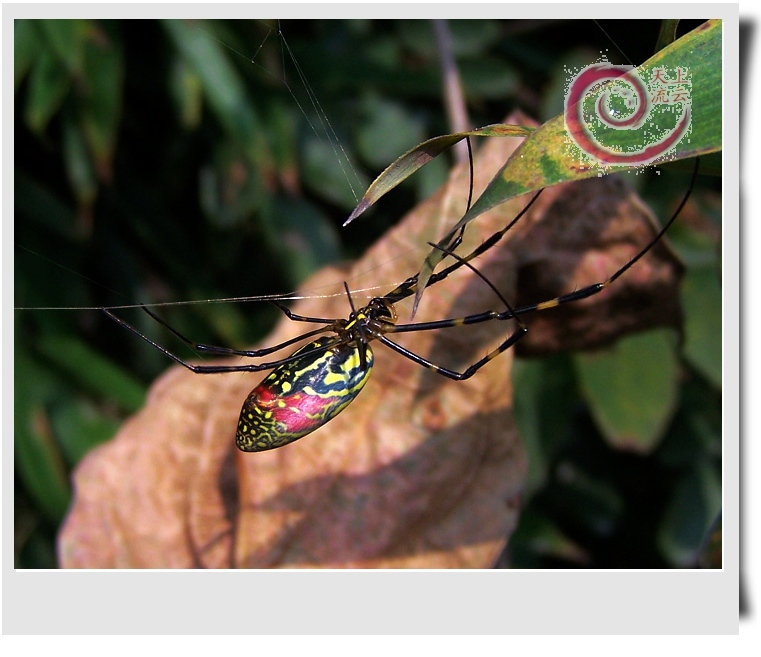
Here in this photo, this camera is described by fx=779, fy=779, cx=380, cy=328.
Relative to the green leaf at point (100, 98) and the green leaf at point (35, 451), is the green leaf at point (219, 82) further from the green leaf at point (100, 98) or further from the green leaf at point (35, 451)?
the green leaf at point (35, 451)

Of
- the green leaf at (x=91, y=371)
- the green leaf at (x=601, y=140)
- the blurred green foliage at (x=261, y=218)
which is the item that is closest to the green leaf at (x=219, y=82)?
the blurred green foliage at (x=261, y=218)

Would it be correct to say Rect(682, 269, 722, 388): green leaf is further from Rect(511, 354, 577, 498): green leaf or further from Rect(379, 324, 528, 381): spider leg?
Rect(379, 324, 528, 381): spider leg

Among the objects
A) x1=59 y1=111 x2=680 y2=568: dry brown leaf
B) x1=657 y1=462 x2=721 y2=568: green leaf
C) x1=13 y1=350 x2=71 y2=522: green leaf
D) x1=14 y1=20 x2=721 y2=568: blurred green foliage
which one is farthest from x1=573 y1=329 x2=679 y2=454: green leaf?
x1=13 y1=350 x2=71 y2=522: green leaf

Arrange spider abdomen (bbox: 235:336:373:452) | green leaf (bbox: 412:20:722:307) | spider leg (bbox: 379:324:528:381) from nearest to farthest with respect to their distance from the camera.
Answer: green leaf (bbox: 412:20:722:307) → spider abdomen (bbox: 235:336:373:452) → spider leg (bbox: 379:324:528:381)

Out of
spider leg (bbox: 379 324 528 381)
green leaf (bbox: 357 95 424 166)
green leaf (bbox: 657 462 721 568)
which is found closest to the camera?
spider leg (bbox: 379 324 528 381)

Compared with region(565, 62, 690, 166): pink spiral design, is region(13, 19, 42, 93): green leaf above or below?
above

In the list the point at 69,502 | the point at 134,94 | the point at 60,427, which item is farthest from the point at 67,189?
the point at 69,502

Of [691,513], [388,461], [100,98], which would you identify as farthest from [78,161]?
[691,513]

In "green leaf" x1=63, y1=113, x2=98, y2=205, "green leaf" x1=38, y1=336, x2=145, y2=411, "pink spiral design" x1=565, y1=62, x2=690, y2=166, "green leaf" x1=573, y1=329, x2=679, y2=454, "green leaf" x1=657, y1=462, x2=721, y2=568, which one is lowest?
"green leaf" x1=657, y1=462, x2=721, y2=568
